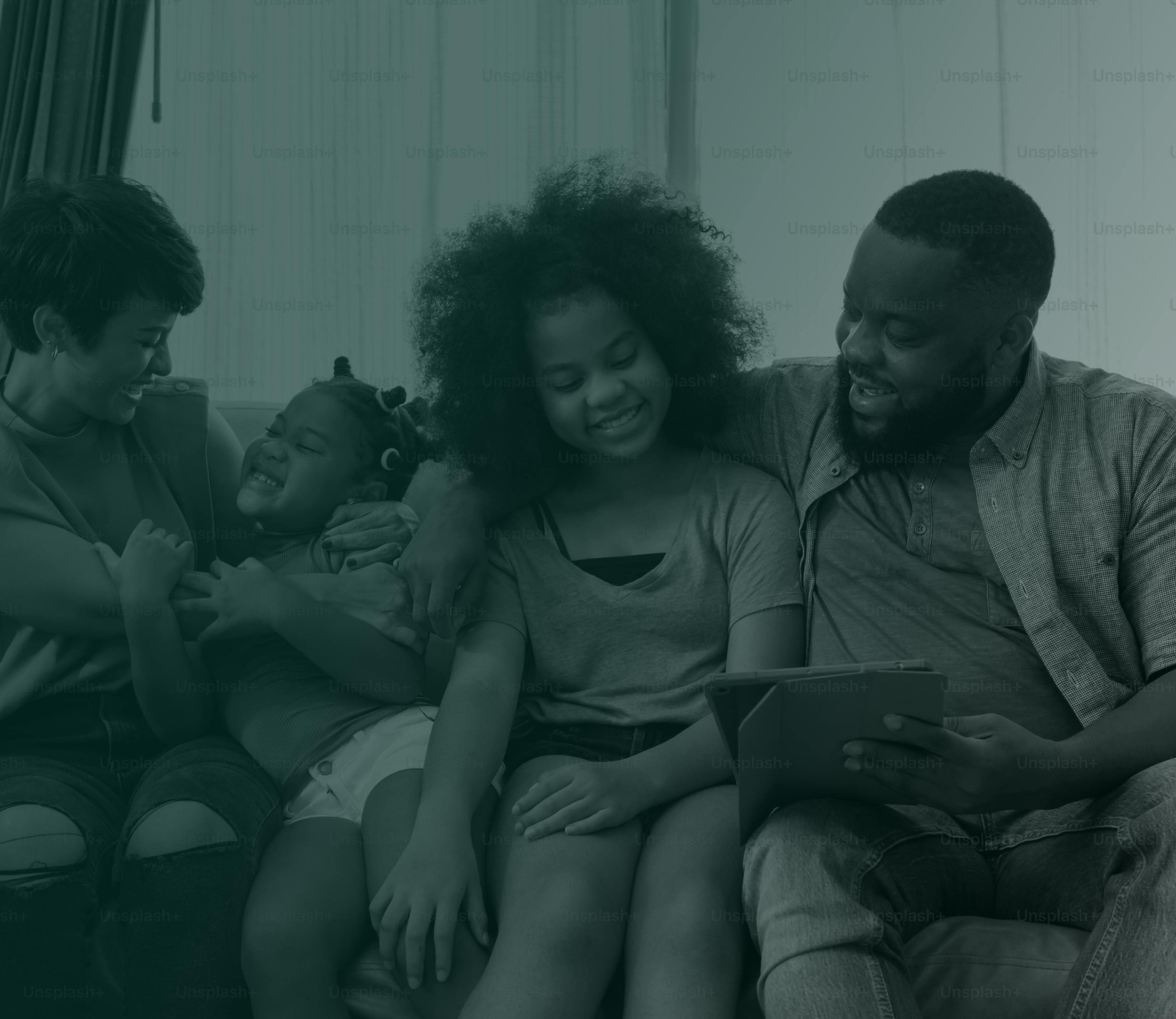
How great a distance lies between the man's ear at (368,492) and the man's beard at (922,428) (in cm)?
72

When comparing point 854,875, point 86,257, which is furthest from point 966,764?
point 86,257

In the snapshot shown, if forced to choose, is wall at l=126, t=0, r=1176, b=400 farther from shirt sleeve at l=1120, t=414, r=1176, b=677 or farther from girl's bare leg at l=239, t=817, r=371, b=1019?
girl's bare leg at l=239, t=817, r=371, b=1019

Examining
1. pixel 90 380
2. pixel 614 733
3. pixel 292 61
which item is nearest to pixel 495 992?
pixel 614 733

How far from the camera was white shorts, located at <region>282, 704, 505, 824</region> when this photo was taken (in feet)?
4.82

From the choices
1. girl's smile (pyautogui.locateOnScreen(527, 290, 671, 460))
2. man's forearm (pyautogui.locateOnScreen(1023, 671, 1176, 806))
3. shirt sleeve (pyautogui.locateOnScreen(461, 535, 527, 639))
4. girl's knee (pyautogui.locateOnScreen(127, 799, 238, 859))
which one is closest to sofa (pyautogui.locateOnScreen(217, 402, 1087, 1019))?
man's forearm (pyautogui.locateOnScreen(1023, 671, 1176, 806))

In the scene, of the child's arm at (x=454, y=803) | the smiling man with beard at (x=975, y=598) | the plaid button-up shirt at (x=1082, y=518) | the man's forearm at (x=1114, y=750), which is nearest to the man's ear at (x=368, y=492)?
the child's arm at (x=454, y=803)

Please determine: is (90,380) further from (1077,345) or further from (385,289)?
(1077,345)

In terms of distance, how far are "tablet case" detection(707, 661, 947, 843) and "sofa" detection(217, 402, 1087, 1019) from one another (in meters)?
0.18

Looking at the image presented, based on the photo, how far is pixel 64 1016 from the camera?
4.44ft

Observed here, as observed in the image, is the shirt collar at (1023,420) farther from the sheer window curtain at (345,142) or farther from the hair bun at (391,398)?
the sheer window curtain at (345,142)

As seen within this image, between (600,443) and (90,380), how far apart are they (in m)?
0.77

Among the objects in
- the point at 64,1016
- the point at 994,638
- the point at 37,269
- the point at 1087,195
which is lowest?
the point at 64,1016

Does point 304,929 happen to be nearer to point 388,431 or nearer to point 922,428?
point 388,431

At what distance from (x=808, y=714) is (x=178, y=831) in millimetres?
754
